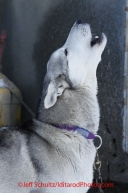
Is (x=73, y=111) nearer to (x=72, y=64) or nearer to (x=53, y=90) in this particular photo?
(x=53, y=90)

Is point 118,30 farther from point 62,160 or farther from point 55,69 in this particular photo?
point 62,160

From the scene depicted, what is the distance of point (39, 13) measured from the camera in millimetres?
6590

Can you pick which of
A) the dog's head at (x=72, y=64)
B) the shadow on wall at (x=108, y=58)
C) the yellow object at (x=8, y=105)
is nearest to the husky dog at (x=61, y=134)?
the dog's head at (x=72, y=64)

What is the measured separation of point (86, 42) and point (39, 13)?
8.11 feet

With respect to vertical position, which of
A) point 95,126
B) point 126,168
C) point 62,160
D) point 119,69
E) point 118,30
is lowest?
point 126,168

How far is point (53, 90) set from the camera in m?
3.98

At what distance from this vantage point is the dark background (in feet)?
18.9

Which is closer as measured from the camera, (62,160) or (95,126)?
(62,160)

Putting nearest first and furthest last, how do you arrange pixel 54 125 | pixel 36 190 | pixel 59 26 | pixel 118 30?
pixel 36 190 < pixel 54 125 < pixel 118 30 < pixel 59 26

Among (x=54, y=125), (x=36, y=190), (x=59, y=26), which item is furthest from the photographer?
(x=59, y=26)

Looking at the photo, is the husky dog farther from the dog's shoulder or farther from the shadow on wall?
the shadow on wall

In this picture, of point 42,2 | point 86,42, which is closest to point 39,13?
point 42,2

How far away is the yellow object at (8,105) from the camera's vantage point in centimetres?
607

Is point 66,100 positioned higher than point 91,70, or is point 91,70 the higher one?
point 91,70
